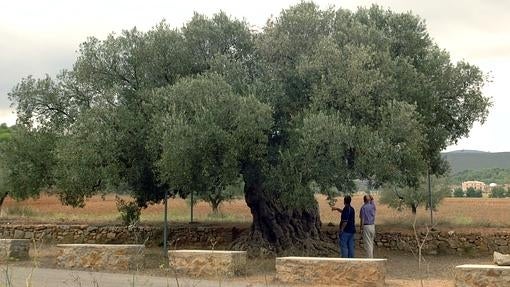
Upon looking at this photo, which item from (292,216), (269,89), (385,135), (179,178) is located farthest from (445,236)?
(179,178)

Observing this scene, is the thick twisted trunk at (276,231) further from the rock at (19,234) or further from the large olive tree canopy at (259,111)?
the rock at (19,234)

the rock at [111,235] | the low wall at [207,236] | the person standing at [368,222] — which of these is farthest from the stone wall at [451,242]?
the rock at [111,235]

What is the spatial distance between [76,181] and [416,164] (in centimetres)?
1010

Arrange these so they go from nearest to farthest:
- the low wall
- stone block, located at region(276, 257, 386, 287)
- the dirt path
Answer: stone block, located at region(276, 257, 386, 287) < the dirt path < the low wall

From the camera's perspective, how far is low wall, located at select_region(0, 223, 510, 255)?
79.9ft

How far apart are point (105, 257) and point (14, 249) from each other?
383 cm

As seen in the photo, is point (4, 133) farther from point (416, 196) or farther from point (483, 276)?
point (483, 276)

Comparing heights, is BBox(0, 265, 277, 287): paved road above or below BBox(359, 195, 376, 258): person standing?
below

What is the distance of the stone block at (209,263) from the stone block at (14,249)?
6029 millimetres

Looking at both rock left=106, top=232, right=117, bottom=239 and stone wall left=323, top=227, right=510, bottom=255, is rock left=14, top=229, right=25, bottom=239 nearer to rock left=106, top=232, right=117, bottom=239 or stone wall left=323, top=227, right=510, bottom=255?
rock left=106, top=232, right=117, bottom=239

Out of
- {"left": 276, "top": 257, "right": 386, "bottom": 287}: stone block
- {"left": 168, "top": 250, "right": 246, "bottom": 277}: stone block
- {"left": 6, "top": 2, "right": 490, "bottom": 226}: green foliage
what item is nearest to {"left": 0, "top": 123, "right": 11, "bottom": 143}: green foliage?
{"left": 6, "top": 2, "right": 490, "bottom": 226}: green foliage

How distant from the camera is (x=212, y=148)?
18.0 meters

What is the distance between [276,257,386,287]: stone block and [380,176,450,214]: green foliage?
28.3m

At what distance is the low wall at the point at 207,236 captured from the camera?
79.9 feet
